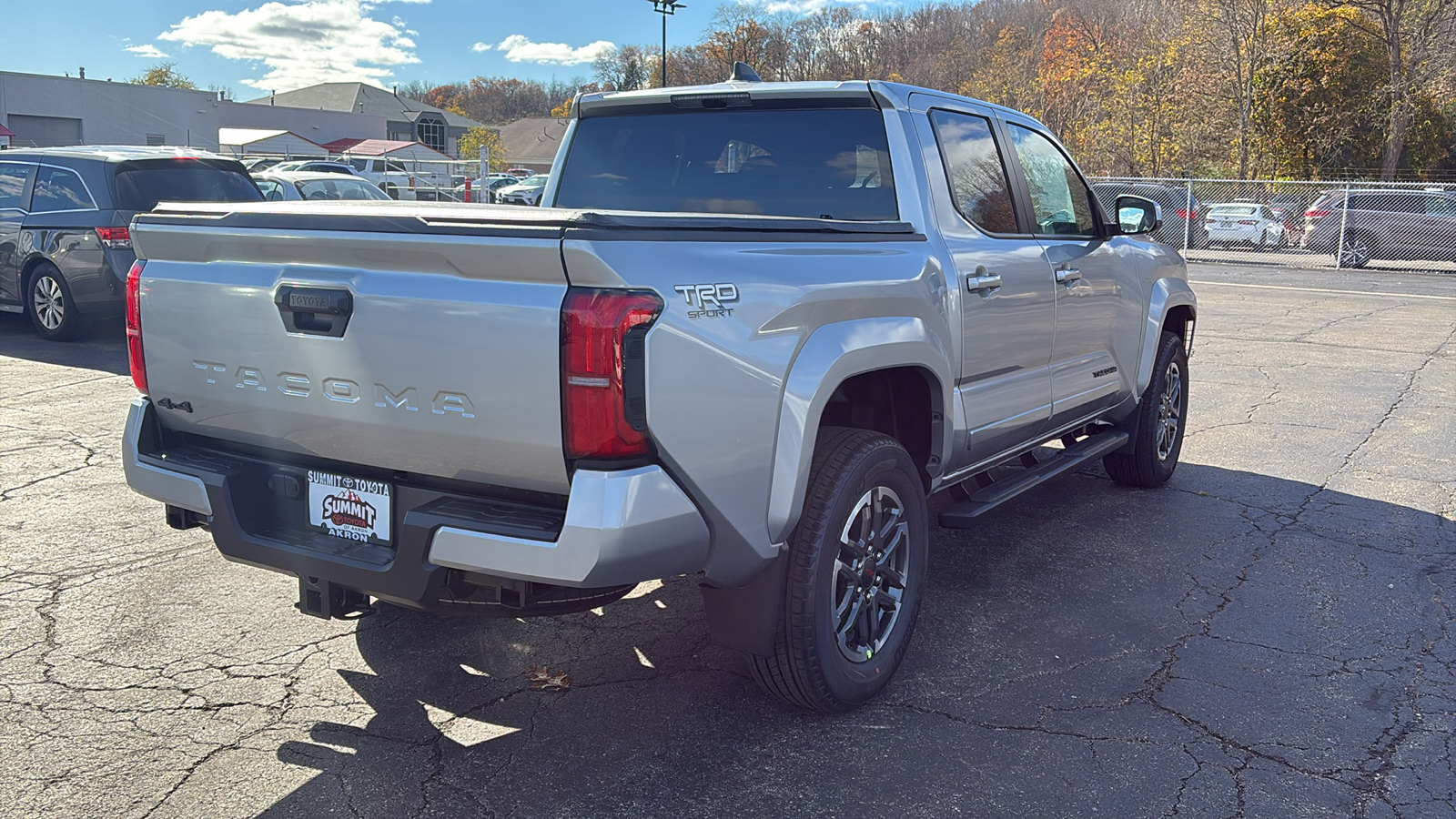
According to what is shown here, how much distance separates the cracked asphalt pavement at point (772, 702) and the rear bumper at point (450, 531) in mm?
627

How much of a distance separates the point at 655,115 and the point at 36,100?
224 feet

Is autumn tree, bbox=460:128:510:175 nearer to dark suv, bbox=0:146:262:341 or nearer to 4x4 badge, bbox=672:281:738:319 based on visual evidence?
dark suv, bbox=0:146:262:341

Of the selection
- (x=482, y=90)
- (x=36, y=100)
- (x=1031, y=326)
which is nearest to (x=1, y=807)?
(x=1031, y=326)

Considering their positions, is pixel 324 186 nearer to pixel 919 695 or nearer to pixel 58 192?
pixel 58 192

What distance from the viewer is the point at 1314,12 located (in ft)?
105

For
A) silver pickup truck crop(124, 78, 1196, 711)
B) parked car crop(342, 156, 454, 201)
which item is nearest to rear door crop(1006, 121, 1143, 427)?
silver pickup truck crop(124, 78, 1196, 711)

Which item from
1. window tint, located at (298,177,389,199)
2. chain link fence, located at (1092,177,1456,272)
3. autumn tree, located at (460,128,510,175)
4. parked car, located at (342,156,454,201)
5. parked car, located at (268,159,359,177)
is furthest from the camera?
autumn tree, located at (460,128,510,175)

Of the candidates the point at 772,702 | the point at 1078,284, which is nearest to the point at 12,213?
the point at 1078,284

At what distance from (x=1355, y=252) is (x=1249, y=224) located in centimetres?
280

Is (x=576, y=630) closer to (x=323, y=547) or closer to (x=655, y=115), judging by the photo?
(x=323, y=547)

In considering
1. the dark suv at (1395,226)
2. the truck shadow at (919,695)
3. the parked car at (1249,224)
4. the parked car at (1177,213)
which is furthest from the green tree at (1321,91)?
the truck shadow at (919,695)

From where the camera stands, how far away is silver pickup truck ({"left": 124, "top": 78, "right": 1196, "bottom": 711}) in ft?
9.04

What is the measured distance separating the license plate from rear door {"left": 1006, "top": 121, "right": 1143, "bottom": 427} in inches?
121

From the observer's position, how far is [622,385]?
107 inches
